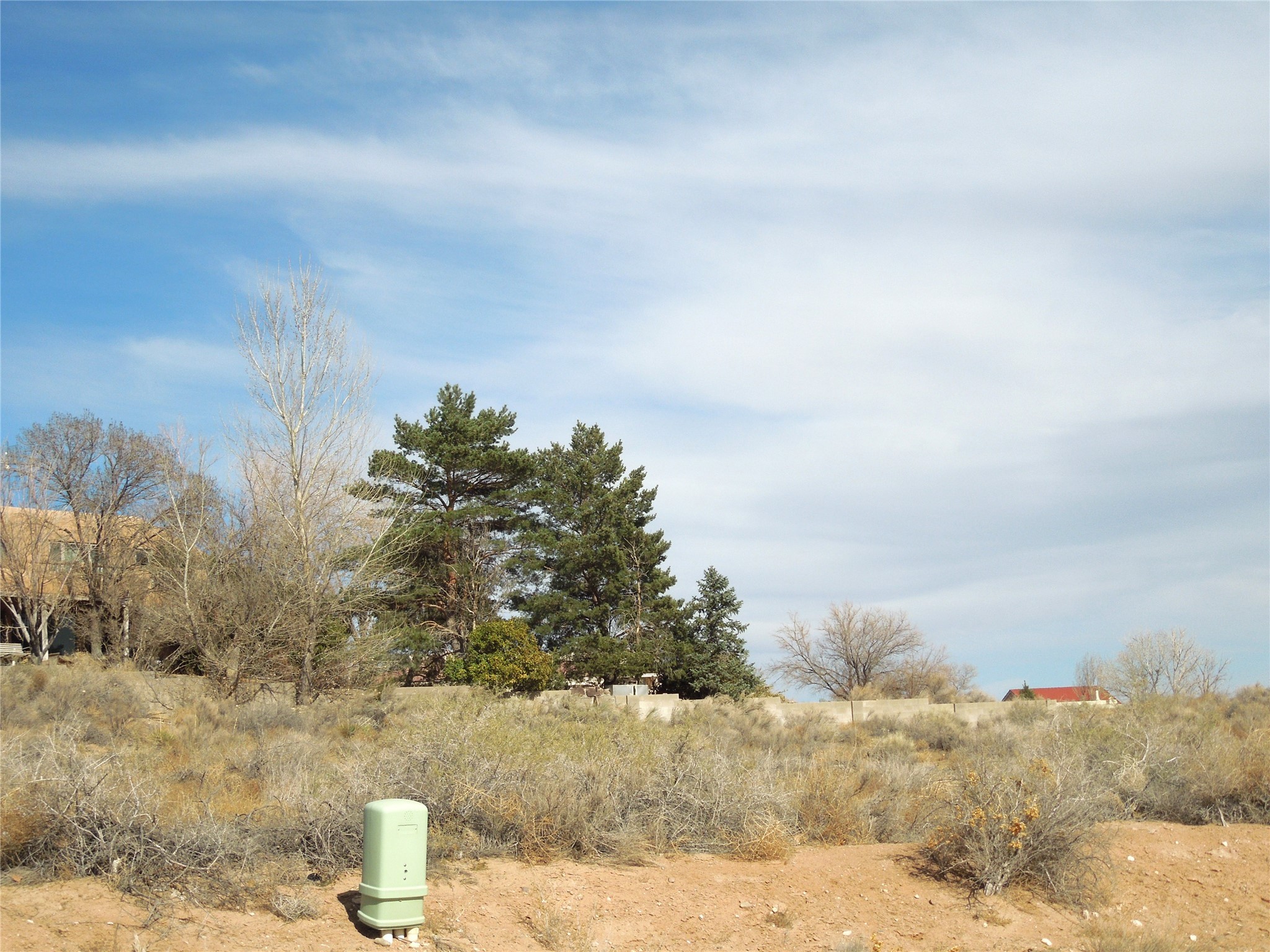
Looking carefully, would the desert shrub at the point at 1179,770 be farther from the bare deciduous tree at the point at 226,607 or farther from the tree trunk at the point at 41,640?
the tree trunk at the point at 41,640

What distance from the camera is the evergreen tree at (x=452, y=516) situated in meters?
34.0

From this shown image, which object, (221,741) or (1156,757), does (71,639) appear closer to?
(221,741)

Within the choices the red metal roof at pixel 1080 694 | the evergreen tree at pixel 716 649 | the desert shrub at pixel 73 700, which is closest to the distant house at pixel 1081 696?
the red metal roof at pixel 1080 694

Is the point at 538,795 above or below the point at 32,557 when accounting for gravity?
below

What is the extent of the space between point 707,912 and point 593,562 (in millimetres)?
27445

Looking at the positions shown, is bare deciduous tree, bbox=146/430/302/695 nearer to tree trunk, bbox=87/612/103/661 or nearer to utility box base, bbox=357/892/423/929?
tree trunk, bbox=87/612/103/661

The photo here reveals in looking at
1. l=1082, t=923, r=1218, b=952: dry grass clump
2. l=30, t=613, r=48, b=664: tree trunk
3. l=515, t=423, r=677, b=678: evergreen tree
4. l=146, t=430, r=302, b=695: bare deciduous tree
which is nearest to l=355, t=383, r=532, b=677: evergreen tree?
l=515, t=423, r=677, b=678: evergreen tree

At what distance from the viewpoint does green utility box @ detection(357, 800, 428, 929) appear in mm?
7449

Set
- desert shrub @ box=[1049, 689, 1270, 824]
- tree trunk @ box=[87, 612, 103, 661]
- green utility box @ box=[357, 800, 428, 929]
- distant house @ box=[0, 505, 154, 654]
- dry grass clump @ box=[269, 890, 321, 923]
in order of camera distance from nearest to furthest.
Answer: green utility box @ box=[357, 800, 428, 929] → dry grass clump @ box=[269, 890, 321, 923] → desert shrub @ box=[1049, 689, 1270, 824] → tree trunk @ box=[87, 612, 103, 661] → distant house @ box=[0, 505, 154, 654]

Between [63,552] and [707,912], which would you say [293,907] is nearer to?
[707,912]

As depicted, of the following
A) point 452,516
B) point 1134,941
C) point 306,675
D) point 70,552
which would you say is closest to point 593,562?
point 452,516

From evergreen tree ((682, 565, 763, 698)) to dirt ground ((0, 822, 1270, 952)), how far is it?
21.5m

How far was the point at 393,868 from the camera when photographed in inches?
294

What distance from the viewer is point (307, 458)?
25891mm
